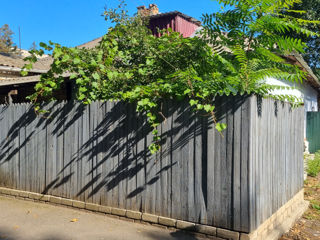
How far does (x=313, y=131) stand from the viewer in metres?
14.8

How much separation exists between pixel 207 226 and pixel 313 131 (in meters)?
12.4

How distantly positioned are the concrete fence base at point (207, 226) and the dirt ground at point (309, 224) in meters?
0.09

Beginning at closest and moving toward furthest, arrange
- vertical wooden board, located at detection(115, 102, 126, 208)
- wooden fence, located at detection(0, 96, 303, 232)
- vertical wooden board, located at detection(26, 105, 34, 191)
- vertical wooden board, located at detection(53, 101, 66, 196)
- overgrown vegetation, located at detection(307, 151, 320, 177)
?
wooden fence, located at detection(0, 96, 303, 232) < vertical wooden board, located at detection(115, 102, 126, 208) < vertical wooden board, located at detection(53, 101, 66, 196) < vertical wooden board, located at detection(26, 105, 34, 191) < overgrown vegetation, located at detection(307, 151, 320, 177)

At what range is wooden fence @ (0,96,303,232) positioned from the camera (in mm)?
3986

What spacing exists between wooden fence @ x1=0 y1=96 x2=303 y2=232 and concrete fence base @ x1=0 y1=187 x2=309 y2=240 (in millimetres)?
84

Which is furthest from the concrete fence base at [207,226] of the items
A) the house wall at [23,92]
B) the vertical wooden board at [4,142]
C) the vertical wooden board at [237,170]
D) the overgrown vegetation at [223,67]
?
the house wall at [23,92]

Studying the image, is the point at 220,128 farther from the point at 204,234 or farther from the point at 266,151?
the point at 204,234

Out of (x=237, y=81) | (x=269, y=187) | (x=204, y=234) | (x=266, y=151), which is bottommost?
(x=204, y=234)

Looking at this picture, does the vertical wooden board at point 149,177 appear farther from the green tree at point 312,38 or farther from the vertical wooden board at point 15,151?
the green tree at point 312,38

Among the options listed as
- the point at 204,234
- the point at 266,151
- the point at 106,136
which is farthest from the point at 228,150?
the point at 106,136

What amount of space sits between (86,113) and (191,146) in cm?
196

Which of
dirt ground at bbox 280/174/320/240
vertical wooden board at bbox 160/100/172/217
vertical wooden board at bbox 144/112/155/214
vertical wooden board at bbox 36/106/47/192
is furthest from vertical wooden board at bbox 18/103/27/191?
dirt ground at bbox 280/174/320/240

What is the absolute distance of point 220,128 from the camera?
395 cm

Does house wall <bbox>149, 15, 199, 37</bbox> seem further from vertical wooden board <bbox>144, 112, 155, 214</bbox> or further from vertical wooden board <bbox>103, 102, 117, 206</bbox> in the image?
vertical wooden board <bbox>144, 112, 155, 214</bbox>
